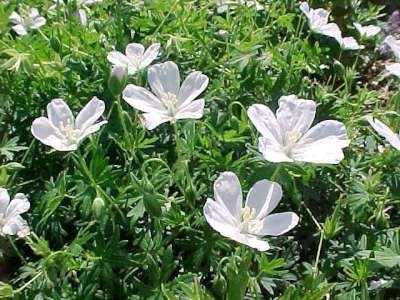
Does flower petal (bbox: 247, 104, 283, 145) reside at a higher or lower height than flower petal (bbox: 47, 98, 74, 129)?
higher

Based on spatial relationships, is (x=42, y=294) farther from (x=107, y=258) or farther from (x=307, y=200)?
(x=307, y=200)

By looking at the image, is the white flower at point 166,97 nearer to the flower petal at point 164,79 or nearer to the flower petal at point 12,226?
the flower petal at point 164,79

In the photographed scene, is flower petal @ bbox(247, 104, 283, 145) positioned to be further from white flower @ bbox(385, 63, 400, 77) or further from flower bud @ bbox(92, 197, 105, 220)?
white flower @ bbox(385, 63, 400, 77)

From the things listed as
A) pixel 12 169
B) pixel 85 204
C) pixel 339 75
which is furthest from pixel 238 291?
pixel 339 75

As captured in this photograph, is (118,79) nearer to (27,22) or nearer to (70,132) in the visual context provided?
(70,132)

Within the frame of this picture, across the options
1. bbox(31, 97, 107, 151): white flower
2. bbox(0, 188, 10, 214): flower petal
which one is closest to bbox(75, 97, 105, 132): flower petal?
bbox(31, 97, 107, 151): white flower
